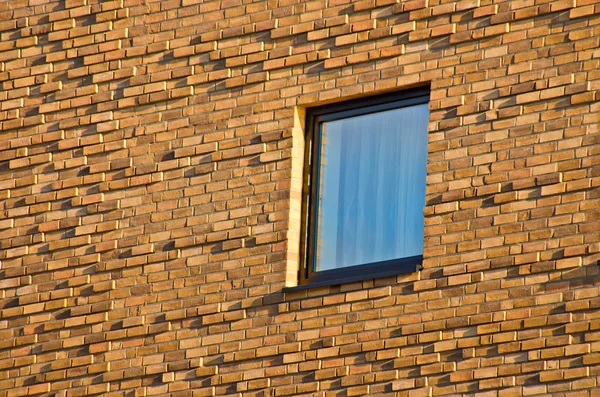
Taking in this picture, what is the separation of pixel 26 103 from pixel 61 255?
1548mm

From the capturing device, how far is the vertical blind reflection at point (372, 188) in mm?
12664

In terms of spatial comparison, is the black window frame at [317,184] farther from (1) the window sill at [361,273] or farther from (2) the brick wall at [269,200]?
(2) the brick wall at [269,200]

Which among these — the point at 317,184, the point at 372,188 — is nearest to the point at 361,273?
the point at 372,188

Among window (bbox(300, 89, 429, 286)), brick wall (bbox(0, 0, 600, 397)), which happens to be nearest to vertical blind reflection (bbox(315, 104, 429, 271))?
window (bbox(300, 89, 429, 286))

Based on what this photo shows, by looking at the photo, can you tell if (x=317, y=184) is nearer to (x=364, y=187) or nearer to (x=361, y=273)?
(x=364, y=187)

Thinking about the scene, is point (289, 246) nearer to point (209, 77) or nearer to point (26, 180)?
point (209, 77)

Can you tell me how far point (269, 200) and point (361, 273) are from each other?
3.35 feet

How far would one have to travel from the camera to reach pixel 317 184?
43.0 feet

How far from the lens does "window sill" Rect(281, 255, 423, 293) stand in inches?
482

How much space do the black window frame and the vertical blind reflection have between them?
60 mm

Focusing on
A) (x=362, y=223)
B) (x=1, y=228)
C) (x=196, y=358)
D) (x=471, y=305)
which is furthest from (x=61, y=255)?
(x=471, y=305)

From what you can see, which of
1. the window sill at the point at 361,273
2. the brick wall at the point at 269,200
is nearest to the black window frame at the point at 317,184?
the window sill at the point at 361,273

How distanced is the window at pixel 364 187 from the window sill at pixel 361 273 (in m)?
0.01

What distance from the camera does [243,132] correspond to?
1325 cm
